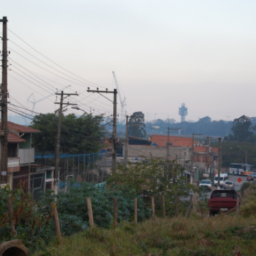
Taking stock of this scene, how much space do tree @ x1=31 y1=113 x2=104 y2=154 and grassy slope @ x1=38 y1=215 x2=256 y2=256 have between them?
26.0 meters

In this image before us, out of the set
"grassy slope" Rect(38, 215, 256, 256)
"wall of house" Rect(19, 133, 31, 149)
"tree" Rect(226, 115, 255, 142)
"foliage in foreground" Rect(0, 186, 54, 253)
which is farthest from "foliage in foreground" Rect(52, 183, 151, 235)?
"tree" Rect(226, 115, 255, 142)

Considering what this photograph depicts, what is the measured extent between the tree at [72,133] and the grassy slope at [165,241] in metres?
26.0

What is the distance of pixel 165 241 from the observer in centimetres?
817

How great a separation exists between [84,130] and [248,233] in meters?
28.3

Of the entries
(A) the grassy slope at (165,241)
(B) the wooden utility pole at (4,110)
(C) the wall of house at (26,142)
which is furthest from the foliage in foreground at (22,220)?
(C) the wall of house at (26,142)

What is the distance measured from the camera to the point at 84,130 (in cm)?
3581

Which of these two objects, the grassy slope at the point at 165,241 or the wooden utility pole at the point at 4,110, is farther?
the wooden utility pole at the point at 4,110

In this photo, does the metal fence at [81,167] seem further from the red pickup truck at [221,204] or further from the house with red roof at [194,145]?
the house with red roof at [194,145]

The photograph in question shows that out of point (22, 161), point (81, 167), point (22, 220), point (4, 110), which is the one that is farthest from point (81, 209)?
point (81, 167)

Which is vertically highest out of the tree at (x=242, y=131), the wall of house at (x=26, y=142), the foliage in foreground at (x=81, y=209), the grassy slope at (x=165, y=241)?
the tree at (x=242, y=131)

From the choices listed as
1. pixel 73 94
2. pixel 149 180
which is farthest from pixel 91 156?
pixel 149 180

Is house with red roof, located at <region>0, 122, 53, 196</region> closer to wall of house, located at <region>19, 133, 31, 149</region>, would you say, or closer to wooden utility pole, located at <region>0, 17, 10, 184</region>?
wall of house, located at <region>19, 133, 31, 149</region>

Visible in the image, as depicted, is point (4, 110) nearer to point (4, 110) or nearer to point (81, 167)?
point (4, 110)

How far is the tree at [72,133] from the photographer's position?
35250 mm
